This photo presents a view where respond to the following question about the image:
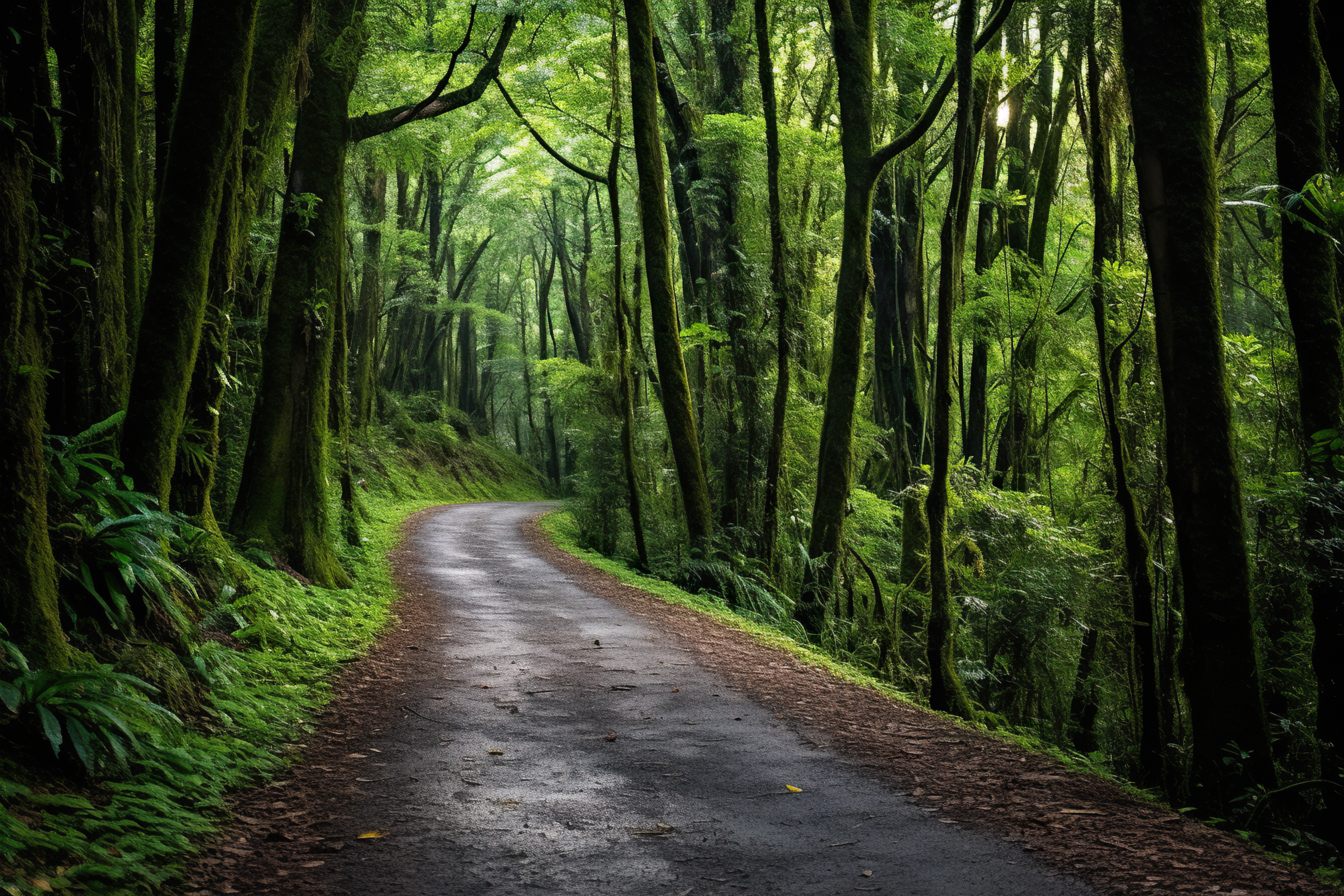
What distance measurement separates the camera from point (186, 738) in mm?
4500

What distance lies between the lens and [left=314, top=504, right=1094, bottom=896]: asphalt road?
355 cm

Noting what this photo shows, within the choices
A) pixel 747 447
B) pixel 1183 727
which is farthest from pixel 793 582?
pixel 1183 727

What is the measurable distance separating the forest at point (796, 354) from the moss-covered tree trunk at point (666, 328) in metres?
0.08

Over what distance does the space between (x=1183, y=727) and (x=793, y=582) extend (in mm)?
6747

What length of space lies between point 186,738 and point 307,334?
21.8 ft

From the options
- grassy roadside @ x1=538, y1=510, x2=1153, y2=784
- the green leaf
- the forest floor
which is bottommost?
grassy roadside @ x1=538, y1=510, x2=1153, y2=784

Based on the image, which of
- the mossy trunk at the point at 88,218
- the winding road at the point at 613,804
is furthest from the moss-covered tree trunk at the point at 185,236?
the winding road at the point at 613,804

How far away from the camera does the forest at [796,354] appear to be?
526 centimetres

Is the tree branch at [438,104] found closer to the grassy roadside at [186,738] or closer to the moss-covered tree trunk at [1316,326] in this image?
the grassy roadside at [186,738]

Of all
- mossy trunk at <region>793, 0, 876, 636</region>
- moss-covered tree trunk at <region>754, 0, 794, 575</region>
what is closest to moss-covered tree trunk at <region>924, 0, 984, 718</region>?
mossy trunk at <region>793, 0, 876, 636</region>

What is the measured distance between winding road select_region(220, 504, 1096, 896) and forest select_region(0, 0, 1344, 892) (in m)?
1.21

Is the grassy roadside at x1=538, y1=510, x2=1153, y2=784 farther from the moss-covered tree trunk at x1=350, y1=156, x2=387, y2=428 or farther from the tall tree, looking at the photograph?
the moss-covered tree trunk at x1=350, y1=156, x2=387, y2=428

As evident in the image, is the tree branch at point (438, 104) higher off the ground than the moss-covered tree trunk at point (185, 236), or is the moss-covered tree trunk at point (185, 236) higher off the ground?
the tree branch at point (438, 104)

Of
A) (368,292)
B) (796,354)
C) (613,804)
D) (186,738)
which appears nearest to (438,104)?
(796,354)
